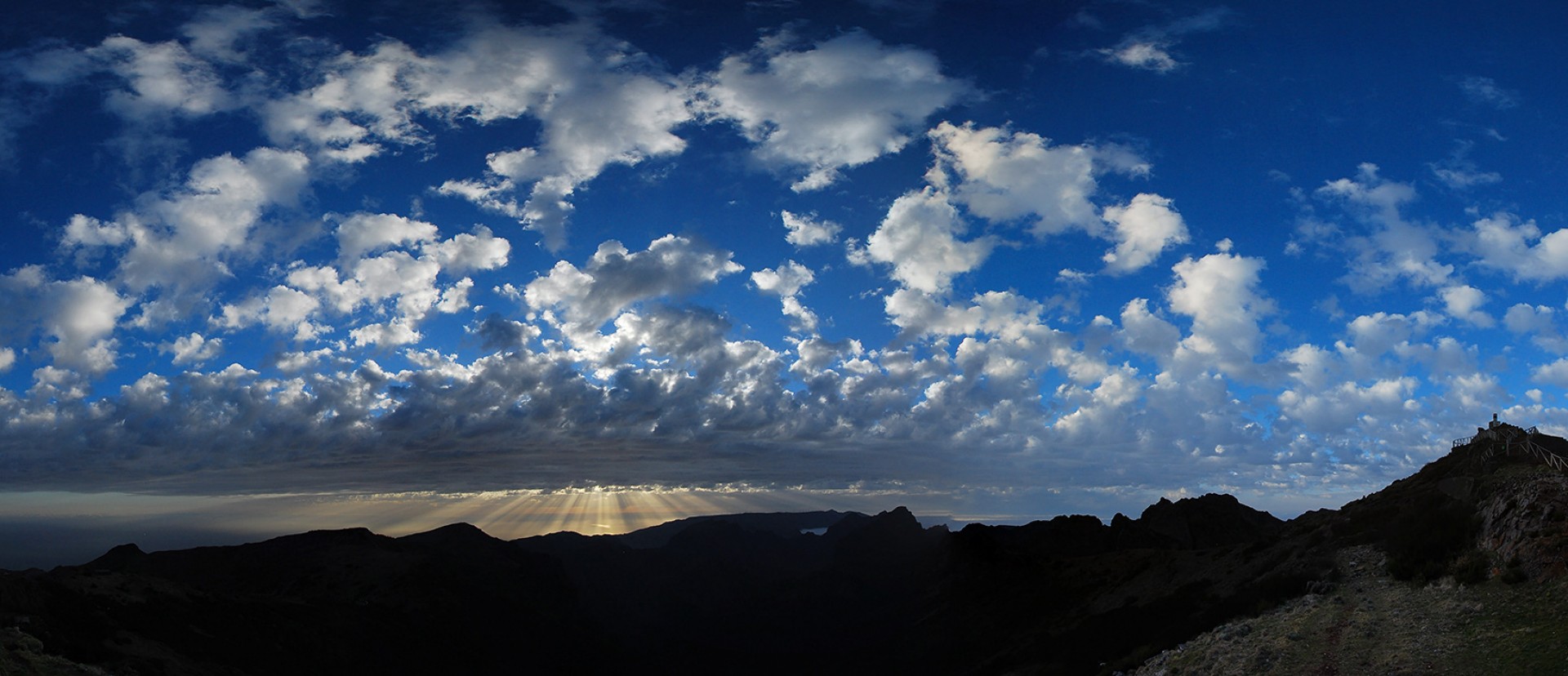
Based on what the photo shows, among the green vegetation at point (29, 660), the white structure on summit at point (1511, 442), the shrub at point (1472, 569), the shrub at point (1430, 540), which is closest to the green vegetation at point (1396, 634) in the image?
the shrub at point (1472, 569)

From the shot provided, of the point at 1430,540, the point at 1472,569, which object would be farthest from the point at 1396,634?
the point at 1430,540

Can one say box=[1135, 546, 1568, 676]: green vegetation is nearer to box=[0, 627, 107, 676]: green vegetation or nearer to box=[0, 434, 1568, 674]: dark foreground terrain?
box=[0, 434, 1568, 674]: dark foreground terrain

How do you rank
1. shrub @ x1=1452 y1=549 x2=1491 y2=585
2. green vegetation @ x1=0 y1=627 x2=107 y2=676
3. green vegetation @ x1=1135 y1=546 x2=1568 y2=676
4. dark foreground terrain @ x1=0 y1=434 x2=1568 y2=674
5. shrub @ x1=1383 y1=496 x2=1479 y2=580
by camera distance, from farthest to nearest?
1. green vegetation @ x1=0 y1=627 x2=107 y2=676
2. shrub @ x1=1383 y1=496 x2=1479 y2=580
3. dark foreground terrain @ x1=0 y1=434 x2=1568 y2=674
4. shrub @ x1=1452 y1=549 x2=1491 y2=585
5. green vegetation @ x1=1135 y1=546 x2=1568 y2=676

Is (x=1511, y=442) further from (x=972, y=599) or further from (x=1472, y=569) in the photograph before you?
(x=972, y=599)

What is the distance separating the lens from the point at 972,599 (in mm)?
156750

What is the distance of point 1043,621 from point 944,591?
194 ft

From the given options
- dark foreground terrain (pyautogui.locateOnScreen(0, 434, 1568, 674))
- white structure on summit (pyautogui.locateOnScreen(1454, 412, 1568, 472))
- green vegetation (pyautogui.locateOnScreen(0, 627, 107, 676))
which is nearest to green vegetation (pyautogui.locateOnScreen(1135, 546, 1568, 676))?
dark foreground terrain (pyautogui.locateOnScreen(0, 434, 1568, 674))

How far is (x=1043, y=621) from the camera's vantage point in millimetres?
118188

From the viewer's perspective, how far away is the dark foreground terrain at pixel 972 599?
49.6 meters

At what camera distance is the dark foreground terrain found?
163ft

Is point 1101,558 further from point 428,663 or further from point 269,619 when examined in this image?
point 269,619

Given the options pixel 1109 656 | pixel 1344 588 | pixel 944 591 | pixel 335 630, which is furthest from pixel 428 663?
pixel 1344 588

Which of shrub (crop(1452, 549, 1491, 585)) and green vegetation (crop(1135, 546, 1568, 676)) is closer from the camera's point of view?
green vegetation (crop(1135, 546, 1568, 676))

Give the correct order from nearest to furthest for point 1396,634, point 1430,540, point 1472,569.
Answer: point 1396,634
point 1472,569
point 1430,540
